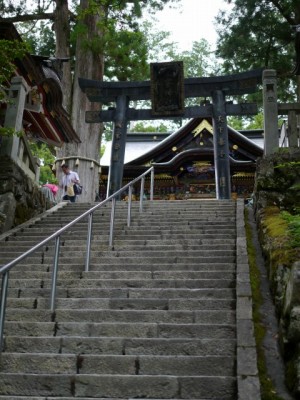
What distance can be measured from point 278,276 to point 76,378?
7.08 ft

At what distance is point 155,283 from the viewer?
5480 millimetres

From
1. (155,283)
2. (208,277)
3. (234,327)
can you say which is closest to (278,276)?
(234,327)

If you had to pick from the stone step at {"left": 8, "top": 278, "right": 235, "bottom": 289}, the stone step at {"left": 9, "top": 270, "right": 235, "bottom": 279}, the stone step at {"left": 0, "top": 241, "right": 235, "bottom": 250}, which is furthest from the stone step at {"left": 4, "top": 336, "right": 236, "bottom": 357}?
the stone step at {"left": 0, "top": 241, "right": 235, "bottom": 250}

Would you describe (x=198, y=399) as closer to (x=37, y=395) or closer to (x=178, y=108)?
(x=37, y=395)

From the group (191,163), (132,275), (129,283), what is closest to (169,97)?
(191,163)

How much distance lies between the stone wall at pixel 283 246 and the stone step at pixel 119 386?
54 centimetres

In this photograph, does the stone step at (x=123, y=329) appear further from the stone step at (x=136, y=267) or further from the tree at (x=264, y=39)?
the tree at (x=264, y=39)

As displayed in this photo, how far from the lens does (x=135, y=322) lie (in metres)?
4.66

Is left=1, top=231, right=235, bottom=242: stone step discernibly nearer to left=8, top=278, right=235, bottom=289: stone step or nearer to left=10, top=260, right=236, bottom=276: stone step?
left=10, top=260, right=236, bottom=276: stone step

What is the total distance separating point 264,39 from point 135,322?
13.0 m

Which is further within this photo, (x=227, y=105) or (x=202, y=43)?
(x=202, y=43)

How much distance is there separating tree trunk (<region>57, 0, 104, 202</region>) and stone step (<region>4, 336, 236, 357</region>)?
29.2 ft

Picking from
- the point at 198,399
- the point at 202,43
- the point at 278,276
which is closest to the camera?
the point at 198,399

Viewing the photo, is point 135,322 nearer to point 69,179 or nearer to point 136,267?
point 136,267
